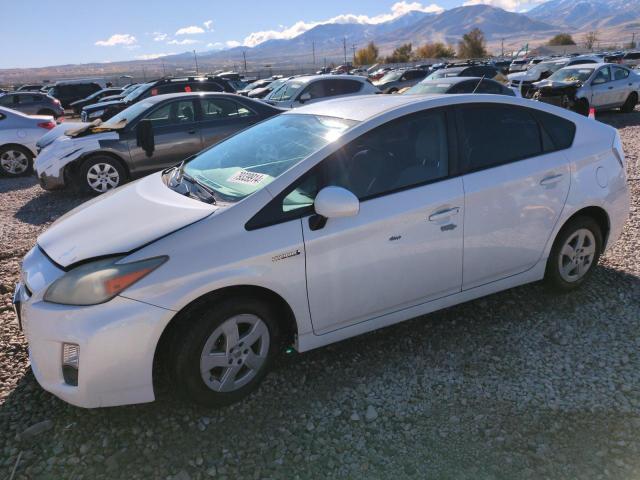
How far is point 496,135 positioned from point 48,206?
6.62m

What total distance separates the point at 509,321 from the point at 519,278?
0.31m

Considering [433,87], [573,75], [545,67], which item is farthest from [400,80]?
[433,87]

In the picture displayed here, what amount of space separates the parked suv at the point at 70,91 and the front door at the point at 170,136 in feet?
81.1

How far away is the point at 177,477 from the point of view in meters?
2.36

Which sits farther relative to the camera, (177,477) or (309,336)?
(309,336)

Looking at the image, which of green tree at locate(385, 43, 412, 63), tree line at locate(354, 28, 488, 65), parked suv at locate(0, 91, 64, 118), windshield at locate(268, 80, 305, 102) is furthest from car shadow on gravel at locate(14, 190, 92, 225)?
green tree at locate(385, 43, 412, 63)

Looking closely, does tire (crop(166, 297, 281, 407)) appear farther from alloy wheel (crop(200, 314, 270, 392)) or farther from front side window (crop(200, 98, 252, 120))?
front side window (crop(200, 98, 252, 120))

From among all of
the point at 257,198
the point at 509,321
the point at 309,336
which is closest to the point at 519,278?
the point at 509,321

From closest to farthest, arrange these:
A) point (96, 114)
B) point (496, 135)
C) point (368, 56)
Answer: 1. point (496, 135)
2. point (96, 114)
3. point (368, 56)

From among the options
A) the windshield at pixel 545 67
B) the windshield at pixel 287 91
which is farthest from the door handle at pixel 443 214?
the windshield at pixel 545 67

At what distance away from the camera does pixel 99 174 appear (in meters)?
7.77

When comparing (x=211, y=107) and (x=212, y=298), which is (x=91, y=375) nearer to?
(x=212, y=298)

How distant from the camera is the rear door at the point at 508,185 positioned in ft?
10.7

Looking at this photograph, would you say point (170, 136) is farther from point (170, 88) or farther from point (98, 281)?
point (170, 88)
